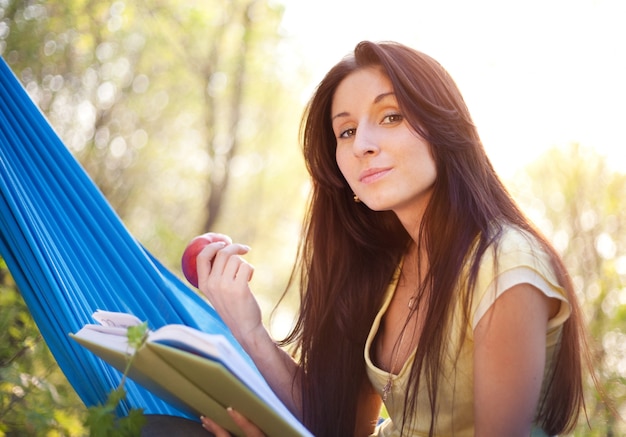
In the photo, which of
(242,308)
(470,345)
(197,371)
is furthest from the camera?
(242,308)

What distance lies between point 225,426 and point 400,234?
998 mm

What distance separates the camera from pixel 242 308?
6.88ft

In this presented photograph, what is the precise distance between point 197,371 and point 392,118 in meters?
0.98

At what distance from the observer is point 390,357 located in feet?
7.03

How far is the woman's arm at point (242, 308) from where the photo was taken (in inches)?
80.8

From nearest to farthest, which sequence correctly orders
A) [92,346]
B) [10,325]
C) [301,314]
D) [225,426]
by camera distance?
[92,346] < [225,426] < [10,325] < [301,314]

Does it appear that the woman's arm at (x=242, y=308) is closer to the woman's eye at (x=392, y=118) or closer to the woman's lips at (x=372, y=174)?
the woman's lips at (x=372, y=174)

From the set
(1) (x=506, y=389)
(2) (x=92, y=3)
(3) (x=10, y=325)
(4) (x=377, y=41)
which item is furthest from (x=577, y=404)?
(2) (x=92, y=3)

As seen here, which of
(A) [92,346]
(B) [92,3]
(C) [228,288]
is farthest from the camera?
(B) [92,3]

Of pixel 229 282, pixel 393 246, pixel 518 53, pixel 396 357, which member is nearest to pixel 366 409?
pixel 396 357

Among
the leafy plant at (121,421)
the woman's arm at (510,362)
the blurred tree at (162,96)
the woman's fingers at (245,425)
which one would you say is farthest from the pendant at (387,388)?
the blurred tree at (162,96)

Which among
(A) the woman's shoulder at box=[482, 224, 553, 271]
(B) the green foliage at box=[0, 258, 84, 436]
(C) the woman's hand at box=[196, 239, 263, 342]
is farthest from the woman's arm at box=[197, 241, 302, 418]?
(A) the woman's shoulder at box=[482, 224, 553, 271]

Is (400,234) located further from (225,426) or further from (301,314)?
(225,426)

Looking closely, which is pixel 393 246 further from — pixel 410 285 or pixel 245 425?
pixel 245 425
